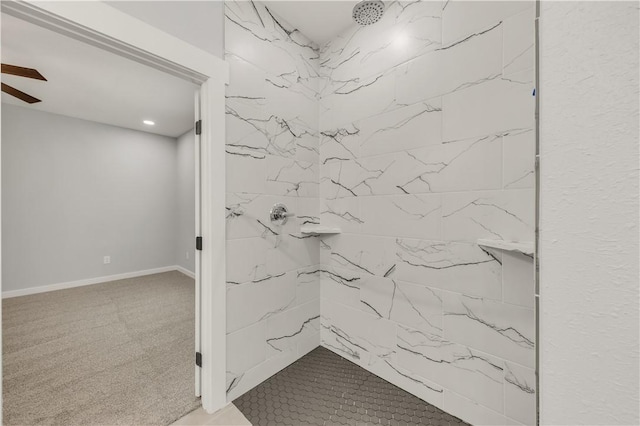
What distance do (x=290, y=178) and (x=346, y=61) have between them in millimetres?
1041

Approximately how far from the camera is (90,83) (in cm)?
278

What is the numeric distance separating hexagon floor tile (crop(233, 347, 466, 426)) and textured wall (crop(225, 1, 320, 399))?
0.13m

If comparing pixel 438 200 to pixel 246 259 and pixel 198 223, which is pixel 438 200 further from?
pixel 198 223

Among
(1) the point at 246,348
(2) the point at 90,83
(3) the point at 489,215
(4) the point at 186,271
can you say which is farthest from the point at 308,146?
(4) the point at 186,271

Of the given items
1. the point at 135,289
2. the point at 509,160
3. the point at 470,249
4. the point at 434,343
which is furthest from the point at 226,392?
the point at 135,289

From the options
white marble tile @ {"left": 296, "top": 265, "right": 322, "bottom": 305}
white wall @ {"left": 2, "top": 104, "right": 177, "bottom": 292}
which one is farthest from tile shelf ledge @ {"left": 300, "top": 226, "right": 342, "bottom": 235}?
white wall @ {"left": 2, "top": 104, "right": 177, "bottom": 292}

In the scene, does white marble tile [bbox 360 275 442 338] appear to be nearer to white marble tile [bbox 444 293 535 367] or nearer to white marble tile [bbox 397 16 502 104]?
white marble tile [bbox 444 293 535 367]

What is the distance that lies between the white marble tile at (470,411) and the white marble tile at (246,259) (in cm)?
137

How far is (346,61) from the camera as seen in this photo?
1.94 meters

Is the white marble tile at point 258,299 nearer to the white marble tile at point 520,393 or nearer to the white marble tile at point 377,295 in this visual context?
the white marble tile at point 377,295

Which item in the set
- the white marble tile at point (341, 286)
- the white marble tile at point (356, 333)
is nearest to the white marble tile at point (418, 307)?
the white marble tile at point (356, 333)

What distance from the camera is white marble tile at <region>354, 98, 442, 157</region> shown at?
149cm

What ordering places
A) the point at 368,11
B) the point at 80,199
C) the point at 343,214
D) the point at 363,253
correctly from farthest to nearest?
the point at 80,199 → the point at 343,214 → the point at 363,253 → the point at 368,11

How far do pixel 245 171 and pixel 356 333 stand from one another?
1461mm
